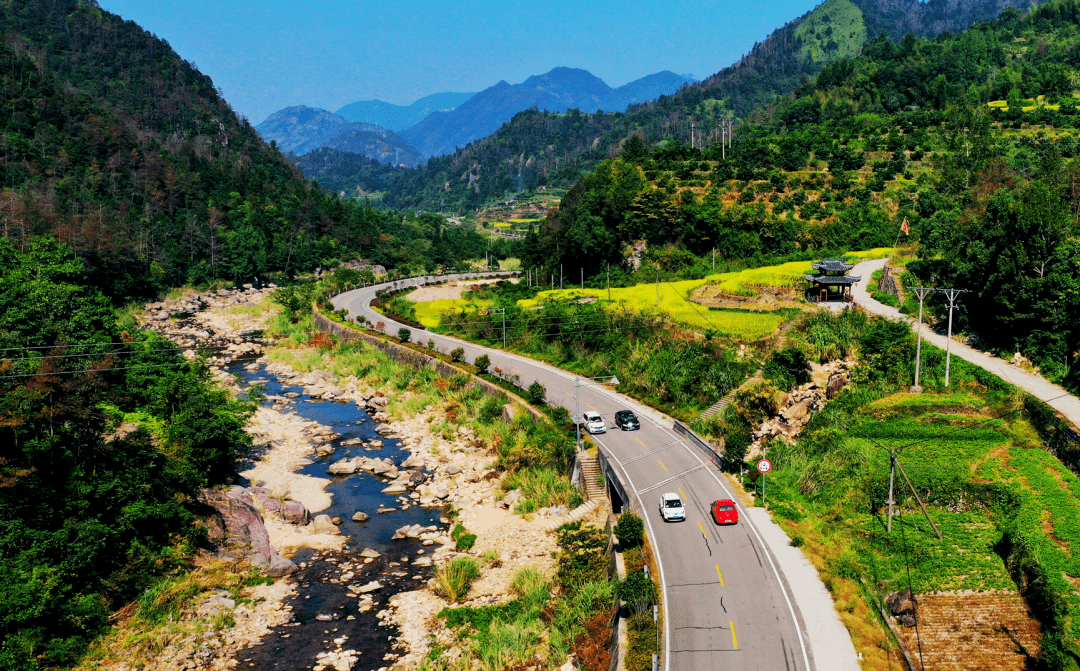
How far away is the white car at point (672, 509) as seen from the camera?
112ft

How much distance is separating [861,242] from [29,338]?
88094mm

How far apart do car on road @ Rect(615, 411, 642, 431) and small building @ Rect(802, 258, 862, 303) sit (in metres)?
27.9

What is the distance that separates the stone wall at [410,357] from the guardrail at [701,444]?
9.90 meters

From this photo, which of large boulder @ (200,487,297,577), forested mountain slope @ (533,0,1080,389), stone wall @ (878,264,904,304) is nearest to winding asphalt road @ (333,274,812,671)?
large boulder @ (200,487,297,577)

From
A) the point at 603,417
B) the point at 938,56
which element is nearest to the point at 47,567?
the point at 603,417

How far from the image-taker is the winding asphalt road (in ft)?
80.3

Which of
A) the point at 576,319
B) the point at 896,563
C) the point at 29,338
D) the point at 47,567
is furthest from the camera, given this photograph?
the point at 576,319

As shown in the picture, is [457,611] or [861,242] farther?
[861,242]

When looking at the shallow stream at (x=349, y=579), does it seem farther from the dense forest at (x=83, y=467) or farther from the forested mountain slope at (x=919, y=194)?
the forested mountain slope at (x=919, y=194)

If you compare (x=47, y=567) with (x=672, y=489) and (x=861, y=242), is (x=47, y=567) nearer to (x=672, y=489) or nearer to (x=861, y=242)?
(x=672, y=489)

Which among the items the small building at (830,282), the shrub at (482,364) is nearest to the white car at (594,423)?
the shrub at (482,364)

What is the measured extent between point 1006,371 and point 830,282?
1938 cm

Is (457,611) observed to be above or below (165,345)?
below

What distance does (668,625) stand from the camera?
2619cm
